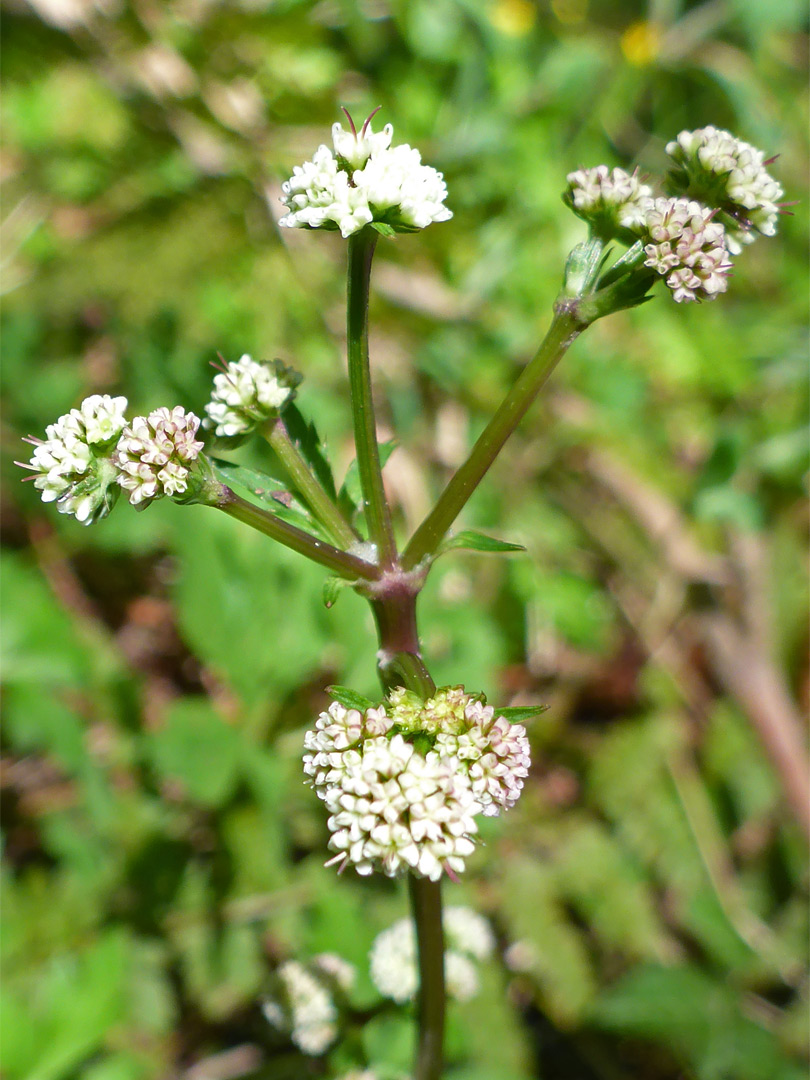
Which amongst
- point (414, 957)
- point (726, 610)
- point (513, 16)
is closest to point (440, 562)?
point (414, 957)

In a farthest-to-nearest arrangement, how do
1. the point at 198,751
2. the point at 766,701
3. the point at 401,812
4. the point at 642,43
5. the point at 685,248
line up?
the point at 642,43 < the point at 766,701 < the point at 198,751 < the point at 685,248 < the point at 401,812

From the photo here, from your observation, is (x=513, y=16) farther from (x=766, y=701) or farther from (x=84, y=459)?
(x=84, y=459)

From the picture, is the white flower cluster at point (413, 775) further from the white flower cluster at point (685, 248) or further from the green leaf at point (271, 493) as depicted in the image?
the white flower cluster at point (685, 248)

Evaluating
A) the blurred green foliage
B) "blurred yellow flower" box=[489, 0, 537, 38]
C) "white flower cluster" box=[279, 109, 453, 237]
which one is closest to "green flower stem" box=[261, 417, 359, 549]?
"white flower cluster" box=[279, 109, 453, 237]

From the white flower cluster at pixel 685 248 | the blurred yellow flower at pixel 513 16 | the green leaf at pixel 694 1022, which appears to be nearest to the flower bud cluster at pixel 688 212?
the white flower cluster at pixel 685 248

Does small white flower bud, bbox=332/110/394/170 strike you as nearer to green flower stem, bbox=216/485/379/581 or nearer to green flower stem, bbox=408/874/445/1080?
green flower stem, bbox=216/485/379/581
